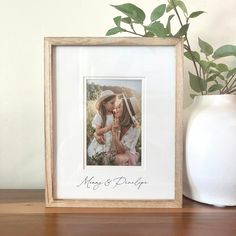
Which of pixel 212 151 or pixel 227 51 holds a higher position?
pixel 227 51

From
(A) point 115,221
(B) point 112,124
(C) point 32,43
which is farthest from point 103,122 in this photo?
(C) point 32,43

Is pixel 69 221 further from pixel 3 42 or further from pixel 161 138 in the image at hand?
pixel 3 42

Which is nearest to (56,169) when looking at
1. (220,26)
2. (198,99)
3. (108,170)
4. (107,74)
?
(108,170)

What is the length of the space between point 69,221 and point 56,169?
12 cm

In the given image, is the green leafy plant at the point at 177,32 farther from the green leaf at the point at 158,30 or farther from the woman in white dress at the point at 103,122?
the woman in white dress at the point at 103,122

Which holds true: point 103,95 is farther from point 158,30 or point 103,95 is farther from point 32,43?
point 32,43

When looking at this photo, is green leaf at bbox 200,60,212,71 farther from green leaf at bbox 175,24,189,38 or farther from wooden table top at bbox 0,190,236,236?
wooden table top at bbox 0,190,236,236


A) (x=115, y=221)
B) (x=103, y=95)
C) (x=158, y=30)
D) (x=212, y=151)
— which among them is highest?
(x=158, y=30)

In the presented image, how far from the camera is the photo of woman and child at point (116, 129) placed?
0.64 metres

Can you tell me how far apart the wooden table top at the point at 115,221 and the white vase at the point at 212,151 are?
0.03 m

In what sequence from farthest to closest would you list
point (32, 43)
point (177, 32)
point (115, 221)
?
point (32, 43), point (177, 32), point (115, 221)

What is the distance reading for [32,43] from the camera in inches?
31.8

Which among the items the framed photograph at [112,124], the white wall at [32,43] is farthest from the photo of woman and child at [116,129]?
the white wall at [32,43]

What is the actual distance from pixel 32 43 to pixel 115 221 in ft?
1.61
